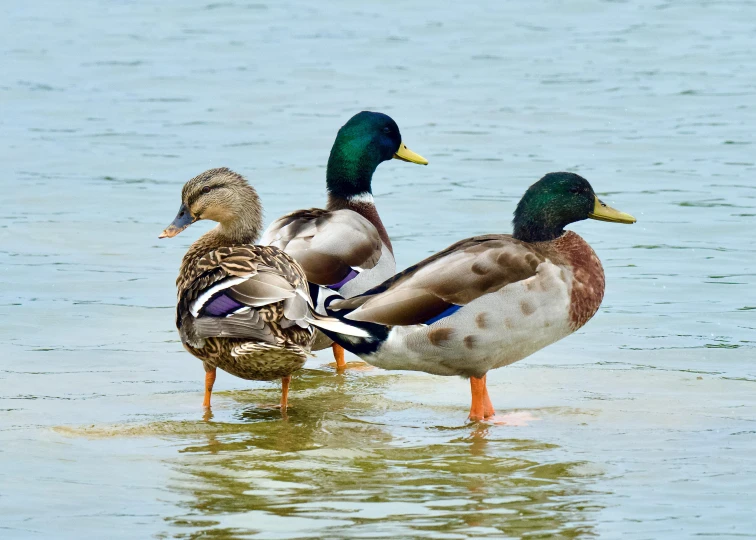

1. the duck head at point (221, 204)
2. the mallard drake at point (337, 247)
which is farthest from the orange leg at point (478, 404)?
the duck head at point (221, 204)

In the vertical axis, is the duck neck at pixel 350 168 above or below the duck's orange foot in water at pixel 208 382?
above

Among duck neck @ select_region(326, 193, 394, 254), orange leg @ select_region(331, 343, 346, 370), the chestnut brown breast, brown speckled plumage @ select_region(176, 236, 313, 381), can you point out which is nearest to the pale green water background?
orange leg @ select_region(331, 343, 346, 370)

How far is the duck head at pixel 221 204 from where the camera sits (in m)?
7.17

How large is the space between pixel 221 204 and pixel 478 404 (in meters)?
1.73

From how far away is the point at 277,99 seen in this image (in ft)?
55.4

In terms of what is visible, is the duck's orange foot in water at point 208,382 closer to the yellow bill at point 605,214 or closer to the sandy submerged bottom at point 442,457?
the sandy submerged bottom at point 442,457

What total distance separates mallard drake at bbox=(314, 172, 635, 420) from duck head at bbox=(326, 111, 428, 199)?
2.12 metres

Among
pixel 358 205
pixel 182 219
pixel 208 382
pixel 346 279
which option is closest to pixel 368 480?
pixel 208 382

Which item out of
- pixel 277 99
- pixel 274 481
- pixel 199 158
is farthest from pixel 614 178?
pixel 274 481

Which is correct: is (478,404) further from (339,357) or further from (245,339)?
(339,357)

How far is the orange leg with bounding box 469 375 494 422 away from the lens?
21.6 feet

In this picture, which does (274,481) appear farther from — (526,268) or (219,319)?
(526,268)

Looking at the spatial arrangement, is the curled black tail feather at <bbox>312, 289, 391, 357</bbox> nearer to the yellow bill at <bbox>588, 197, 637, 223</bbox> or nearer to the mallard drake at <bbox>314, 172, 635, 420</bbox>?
the mallard drake at <bbox>314, 172, 635, 420</bbox>

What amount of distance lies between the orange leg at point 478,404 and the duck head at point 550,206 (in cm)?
88
